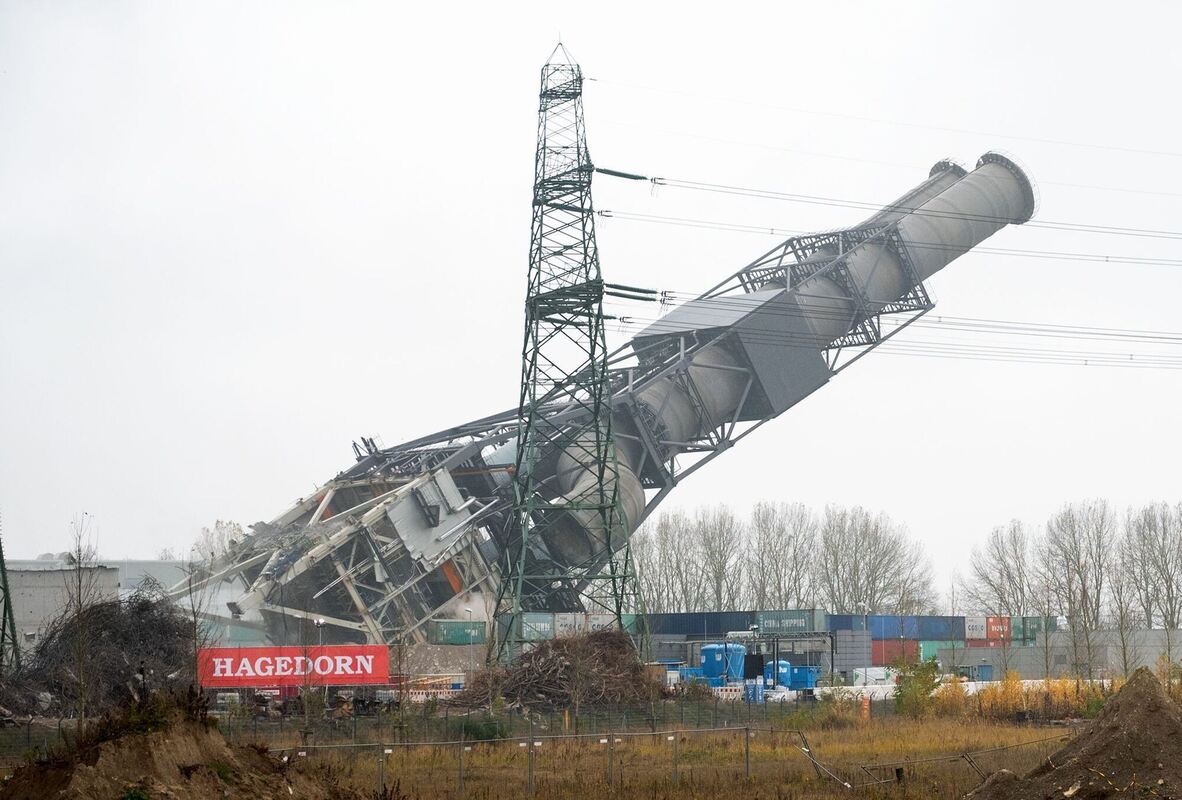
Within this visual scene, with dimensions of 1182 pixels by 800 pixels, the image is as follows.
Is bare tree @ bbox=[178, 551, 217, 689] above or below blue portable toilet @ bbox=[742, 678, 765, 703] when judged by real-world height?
above

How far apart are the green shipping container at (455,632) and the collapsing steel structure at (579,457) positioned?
1.77 ft

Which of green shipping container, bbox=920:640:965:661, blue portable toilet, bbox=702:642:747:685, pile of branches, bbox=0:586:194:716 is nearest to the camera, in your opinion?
pile of branches, bbox=0:586:194:716

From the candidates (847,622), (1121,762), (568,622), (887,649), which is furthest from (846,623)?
(1121,762)

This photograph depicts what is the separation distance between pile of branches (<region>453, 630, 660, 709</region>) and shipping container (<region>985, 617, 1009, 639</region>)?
121 feet

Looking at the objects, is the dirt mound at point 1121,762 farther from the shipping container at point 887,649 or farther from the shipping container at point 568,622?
the shipping container at point 887,649

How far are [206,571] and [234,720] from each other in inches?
715

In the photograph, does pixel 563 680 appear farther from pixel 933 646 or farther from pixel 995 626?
pixel 995 626

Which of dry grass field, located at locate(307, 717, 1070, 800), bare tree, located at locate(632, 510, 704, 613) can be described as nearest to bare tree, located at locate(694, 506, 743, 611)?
bare tree, located at locate(632, 510, 704, 613)

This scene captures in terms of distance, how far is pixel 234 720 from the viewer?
33.0m

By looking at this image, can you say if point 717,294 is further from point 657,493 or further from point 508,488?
point 508,488

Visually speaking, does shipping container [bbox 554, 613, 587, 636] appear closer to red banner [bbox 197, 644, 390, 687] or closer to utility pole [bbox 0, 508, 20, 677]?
red banner [bbox 197, 644, 390, 687]

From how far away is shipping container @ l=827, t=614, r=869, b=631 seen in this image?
213ft

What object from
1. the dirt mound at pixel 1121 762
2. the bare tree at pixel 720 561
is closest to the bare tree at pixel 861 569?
the bare tree at pixel 720 561

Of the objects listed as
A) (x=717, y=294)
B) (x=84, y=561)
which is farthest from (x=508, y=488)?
(x=84, y=561)
